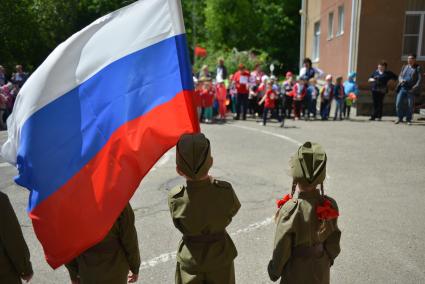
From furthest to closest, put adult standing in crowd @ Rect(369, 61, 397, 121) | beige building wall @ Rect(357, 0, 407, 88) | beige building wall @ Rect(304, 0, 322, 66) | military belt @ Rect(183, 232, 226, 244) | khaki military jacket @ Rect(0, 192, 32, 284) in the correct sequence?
beige building wall @ Rect(304, 0, 322, 66) < beige building wall @ Rect(357, 0, 407, 88) < adult standing in crowd @ Rect(369, 61, 397, 121) < military belt @ Rect(183, 232, 226, 244) < khaki military jacket @ Rect(0, 192, 32, 284)

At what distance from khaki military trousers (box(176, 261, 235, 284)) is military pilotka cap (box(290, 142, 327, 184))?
0.85 meters

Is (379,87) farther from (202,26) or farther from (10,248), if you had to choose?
(202,26)

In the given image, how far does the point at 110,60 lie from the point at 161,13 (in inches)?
22.4

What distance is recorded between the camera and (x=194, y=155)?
117 inches

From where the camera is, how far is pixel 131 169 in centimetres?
331

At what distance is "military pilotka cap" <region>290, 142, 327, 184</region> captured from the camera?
2.93 metres

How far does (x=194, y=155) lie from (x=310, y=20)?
90.2ft

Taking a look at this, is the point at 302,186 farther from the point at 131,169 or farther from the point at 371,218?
the point at 371,218

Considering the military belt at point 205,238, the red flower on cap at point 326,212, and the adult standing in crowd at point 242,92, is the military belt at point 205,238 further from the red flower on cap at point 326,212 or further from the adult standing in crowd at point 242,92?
the adult standing in crowd at point 242,92

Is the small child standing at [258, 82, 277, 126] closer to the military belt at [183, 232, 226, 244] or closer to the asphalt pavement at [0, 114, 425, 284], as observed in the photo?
the asphalt pavement at [0, 114, 425, 284]

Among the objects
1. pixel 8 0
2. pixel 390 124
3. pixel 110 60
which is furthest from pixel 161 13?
pixel 8 0

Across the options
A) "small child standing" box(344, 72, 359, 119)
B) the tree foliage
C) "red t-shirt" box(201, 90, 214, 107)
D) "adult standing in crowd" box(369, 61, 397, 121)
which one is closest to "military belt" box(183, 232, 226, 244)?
"red t-shirt" box(201, 90, 214, 107)

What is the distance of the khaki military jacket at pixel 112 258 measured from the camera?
124 inches

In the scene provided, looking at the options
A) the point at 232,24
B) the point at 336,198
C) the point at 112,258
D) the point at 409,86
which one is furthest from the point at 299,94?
the point at 232,24
